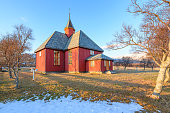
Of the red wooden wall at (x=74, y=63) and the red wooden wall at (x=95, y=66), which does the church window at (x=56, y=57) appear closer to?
the red wooden wall at (x=74, y=63)

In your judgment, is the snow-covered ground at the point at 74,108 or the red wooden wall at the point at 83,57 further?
→ the red wooden wall at the point at 83,57

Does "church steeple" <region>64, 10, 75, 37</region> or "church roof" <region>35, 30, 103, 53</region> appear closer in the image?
"church roof" <region>35, 30, 103, 53</region>

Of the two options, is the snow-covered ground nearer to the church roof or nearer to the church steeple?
the church roof

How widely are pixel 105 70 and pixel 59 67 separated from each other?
10320 mm

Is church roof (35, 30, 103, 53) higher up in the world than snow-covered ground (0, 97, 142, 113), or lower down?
higher up

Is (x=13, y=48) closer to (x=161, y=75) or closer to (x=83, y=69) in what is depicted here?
(x=161, y=75)

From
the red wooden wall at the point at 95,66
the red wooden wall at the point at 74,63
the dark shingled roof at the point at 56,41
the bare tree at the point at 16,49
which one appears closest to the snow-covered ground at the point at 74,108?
the bare tree at the point at 16,49

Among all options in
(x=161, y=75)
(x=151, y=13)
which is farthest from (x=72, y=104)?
(x=151, y=13)

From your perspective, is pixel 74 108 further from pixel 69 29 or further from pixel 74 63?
pixel 69 29

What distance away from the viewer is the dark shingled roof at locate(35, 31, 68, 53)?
18788 mm

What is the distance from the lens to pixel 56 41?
20375 millimetres

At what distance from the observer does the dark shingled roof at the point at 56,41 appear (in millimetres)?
18788

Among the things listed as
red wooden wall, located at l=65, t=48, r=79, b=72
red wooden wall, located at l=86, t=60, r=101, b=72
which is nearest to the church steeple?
red wooden wall, located at l=65, t=48, r=79, b=72

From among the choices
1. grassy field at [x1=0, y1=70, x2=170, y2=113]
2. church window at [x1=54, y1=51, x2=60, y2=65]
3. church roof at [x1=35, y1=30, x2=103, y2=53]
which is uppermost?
church roof at [x1=35, y1=30, x2=103, y2=53]
